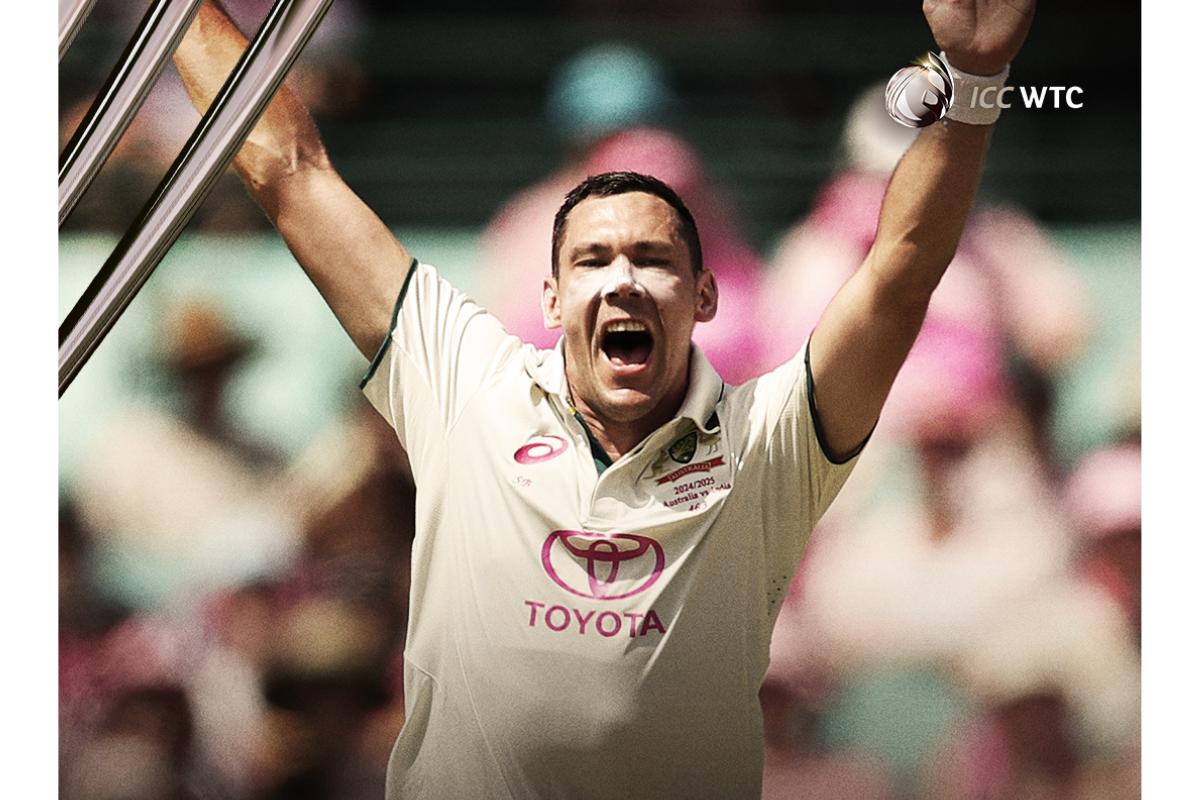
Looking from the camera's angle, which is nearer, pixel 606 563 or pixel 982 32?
pixel 982 32

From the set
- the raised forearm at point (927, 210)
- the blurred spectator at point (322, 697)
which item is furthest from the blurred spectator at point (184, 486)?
the raised forearm at point (927, 210)

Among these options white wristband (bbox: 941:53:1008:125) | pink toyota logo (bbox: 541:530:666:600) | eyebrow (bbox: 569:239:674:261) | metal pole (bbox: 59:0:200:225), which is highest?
white wristband (bbox: 941:53:1008:125)

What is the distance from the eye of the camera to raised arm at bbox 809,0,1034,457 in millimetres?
2166

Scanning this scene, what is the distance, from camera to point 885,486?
239 centimetres

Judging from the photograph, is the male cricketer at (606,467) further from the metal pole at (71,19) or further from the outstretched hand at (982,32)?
the metal pole at (71,19)

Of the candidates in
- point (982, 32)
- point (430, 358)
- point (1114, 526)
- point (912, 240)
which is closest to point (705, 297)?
point (912, 240)

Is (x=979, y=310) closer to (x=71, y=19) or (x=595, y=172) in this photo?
(x=595, y=172)

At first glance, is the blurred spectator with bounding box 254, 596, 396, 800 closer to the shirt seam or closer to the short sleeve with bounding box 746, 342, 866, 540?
the shirt seam

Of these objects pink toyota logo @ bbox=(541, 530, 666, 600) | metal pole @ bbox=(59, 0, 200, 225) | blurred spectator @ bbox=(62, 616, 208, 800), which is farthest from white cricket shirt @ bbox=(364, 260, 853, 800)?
metal pole @ bbox=(59, 0, 200, 225)

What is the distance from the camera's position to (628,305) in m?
2.31

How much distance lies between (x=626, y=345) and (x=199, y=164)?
0.84 metres

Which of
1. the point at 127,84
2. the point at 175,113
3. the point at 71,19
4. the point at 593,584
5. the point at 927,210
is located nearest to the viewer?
the point at 127,84

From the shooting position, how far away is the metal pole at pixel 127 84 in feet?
5.30

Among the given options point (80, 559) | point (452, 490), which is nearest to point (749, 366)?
point (452, 490)
